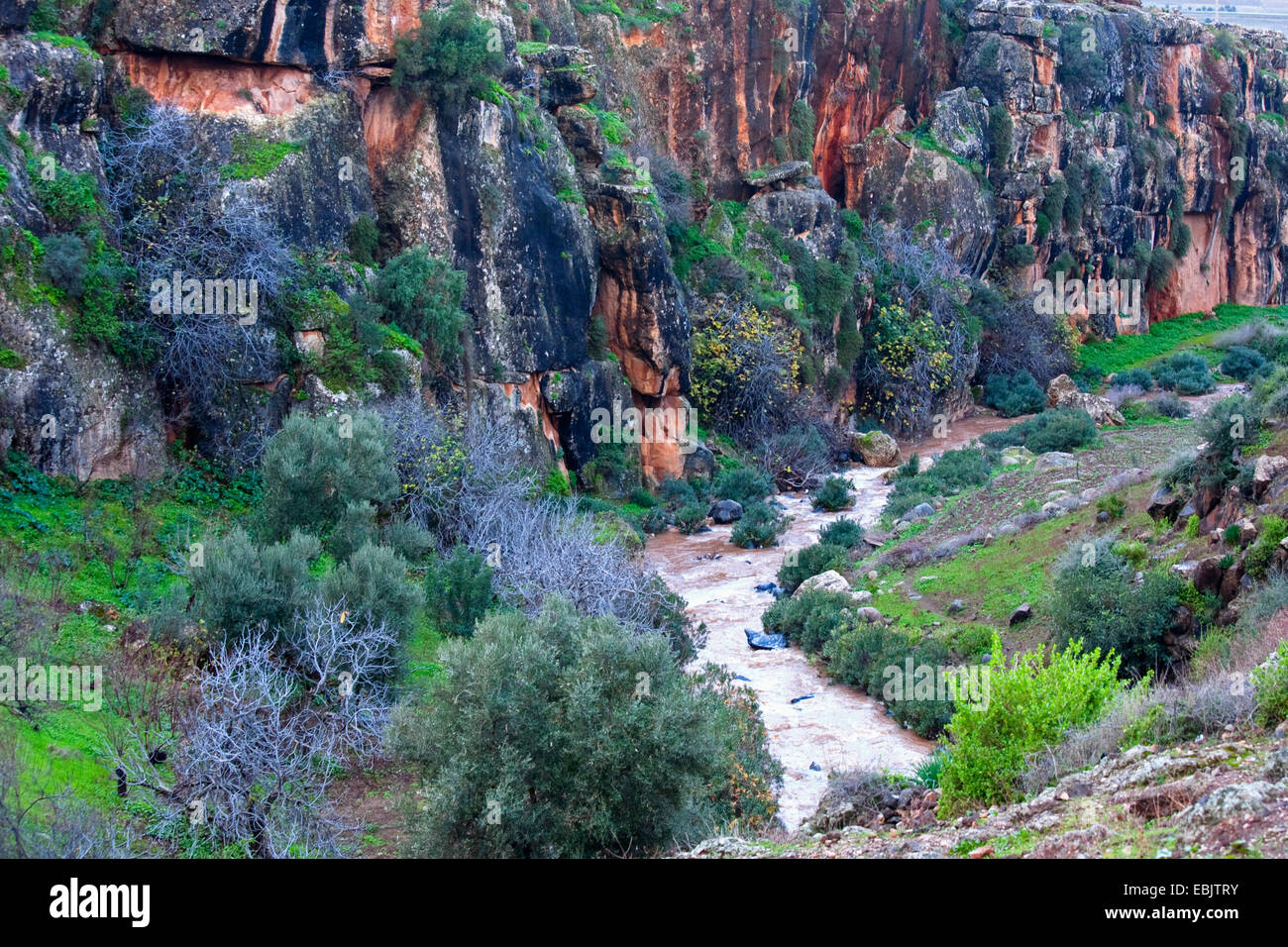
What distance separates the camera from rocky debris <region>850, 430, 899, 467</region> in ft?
102

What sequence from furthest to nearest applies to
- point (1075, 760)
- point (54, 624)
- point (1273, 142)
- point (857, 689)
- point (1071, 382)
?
point (1273, 142), point (1071, 382), point (857, 689), point (54, 624), point (1075, 760)

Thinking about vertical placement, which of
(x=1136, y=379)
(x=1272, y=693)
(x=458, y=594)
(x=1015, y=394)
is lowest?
(x=1015, y=394)

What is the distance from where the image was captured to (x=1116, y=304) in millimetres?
45781

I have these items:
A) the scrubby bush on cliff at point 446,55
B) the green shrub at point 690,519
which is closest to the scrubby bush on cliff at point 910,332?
the green shrub at point 690,519

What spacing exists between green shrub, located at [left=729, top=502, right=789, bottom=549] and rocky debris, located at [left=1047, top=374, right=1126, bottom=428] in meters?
10.8

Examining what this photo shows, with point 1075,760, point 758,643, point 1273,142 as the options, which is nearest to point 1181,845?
point 1075,760

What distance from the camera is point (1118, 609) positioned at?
41.4 ft

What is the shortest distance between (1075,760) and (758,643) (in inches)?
344

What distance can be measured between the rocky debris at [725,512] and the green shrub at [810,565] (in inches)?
200

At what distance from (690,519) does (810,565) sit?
5.06 m

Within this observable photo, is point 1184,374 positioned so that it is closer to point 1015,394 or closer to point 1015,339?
point 1015,339

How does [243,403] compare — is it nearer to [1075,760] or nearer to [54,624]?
[54,624]

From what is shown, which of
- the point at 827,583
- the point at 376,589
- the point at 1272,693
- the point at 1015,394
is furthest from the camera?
the point at 1015,394

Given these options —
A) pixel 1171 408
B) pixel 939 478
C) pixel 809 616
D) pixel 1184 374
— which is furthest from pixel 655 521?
pixel 1184 374
